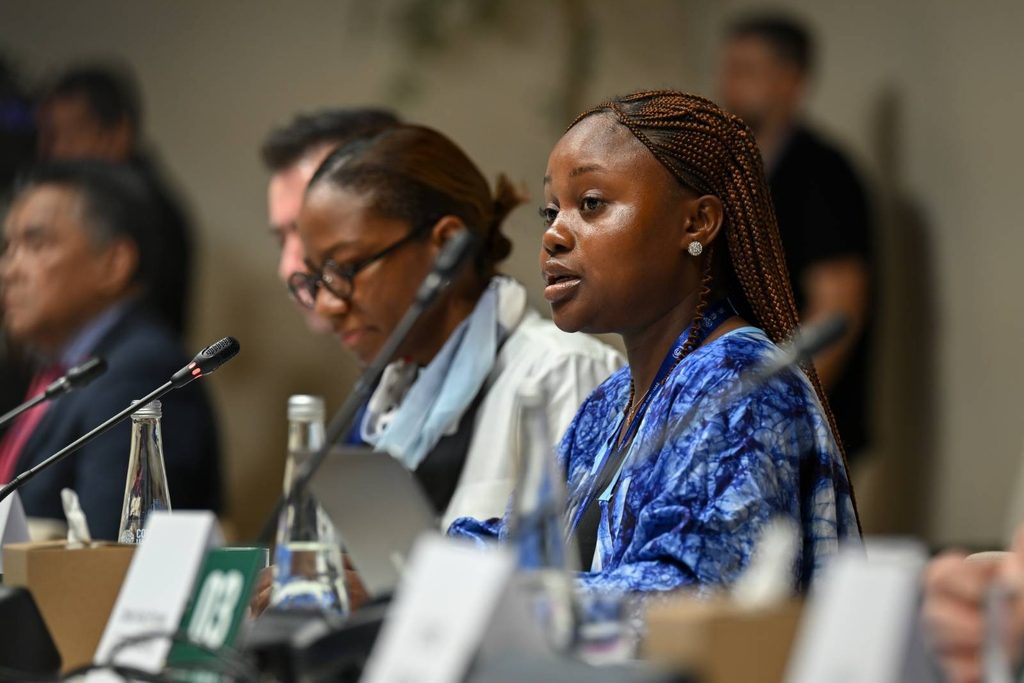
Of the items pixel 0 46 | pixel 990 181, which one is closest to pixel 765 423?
pixel 990 181

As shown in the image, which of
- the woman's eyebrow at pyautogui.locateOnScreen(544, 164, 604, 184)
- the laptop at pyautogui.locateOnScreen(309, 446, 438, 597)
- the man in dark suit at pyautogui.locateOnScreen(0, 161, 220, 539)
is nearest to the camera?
the laptop at pyautogui.locateOnScreen(309, 446, 438, 597)

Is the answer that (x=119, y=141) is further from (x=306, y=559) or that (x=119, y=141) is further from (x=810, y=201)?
(x=306, y=559)

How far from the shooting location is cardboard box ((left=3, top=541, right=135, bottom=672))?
60.3 inches

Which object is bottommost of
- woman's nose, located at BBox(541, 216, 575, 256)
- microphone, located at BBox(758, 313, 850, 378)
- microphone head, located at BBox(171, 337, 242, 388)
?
microphone head, located at BBox(171, 337, 242, 388)

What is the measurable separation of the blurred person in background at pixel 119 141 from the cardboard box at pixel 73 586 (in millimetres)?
3927

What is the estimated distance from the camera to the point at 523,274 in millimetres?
4820

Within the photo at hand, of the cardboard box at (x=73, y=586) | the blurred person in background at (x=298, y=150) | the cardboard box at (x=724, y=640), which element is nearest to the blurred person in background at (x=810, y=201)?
the blurred person in background at (x=298, y=150)

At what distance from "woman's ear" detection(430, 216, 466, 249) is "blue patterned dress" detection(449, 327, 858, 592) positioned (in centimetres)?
93

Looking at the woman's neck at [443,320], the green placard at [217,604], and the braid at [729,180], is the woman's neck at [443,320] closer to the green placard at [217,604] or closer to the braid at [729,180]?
the braid at [729,180]

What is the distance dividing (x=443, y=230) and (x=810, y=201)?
180 centimetres

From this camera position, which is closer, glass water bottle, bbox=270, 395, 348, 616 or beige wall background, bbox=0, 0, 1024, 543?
glass water bottle, bbox=270, 395, 348, 616

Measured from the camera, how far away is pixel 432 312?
9.30 ft

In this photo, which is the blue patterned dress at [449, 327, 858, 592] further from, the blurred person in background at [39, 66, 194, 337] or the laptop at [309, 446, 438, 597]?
the blurred person in background at [39, 66, 194, 337]

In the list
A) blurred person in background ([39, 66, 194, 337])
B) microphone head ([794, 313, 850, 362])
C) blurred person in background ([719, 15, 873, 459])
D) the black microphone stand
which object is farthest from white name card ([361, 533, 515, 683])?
blurred person in background ([39, 66, 194, 337])
